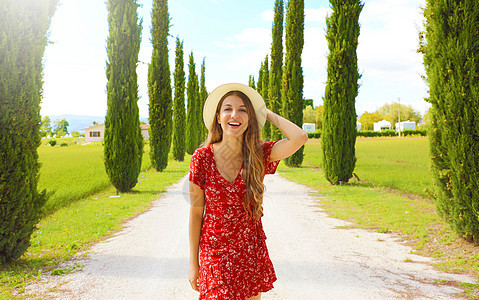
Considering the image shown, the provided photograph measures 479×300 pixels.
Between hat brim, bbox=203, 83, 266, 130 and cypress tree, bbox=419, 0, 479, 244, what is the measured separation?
485 centimetres

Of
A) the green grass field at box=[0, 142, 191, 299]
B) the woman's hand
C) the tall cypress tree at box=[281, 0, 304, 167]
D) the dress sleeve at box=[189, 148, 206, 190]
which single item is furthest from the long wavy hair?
the tall cypress tree at box=[281, 0, 304, 167]

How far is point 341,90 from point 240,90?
11.2 m

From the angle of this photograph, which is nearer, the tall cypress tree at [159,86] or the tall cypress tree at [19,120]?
the tall cypress tree at [19,120]

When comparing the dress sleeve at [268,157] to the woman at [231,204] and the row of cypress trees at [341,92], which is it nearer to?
the woman at [231,204]

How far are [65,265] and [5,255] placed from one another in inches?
35.5

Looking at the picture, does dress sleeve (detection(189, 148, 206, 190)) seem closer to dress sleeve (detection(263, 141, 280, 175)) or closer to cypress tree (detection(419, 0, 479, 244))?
dress sleeve (detection(263, 141, 280, 175))

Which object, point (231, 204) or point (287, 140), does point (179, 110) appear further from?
point (231, 204)

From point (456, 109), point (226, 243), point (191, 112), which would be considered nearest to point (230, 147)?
point (226, 243)

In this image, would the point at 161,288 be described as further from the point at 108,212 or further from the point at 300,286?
the point at 108,212

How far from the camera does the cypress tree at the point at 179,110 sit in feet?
87.8

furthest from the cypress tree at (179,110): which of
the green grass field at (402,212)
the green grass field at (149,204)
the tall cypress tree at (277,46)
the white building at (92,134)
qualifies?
the white building at (92,134)

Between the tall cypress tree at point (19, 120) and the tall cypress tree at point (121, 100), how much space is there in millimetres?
6111

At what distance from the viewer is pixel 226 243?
2100 mm

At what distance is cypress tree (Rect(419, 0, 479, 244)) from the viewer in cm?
581
